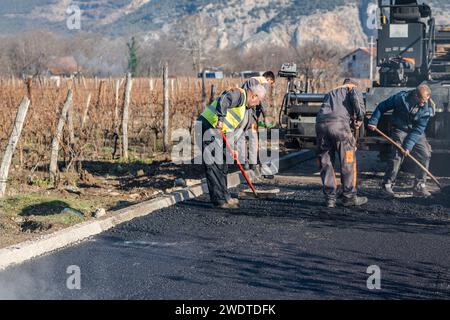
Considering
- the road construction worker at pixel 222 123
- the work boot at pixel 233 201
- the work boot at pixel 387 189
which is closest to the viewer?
the road construction worker at pixel 222 123

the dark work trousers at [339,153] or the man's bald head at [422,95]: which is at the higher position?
the man's bald head at [422,95]

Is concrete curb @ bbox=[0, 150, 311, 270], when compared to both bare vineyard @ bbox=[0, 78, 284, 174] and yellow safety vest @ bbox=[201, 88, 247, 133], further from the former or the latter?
bare vineyard @ bbox=[0, 78, 284, 174]

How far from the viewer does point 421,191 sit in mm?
10836

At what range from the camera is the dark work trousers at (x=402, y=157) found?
10.9 m

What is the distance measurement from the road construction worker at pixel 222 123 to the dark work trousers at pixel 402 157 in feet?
7.36

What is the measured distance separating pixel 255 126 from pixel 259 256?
505cm

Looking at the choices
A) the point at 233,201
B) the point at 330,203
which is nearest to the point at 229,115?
the point at 233,201

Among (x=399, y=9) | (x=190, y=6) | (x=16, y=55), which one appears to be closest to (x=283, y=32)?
(x=190, y=6)

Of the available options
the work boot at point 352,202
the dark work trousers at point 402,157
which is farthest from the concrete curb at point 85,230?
the dark work trousers at point 402,157

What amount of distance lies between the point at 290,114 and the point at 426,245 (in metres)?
5.80

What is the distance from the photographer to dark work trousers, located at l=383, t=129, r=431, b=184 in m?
10.9

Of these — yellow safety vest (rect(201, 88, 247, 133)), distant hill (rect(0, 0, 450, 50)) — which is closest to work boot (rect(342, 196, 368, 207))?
yellow safety vest (rect(201, 88, 247, 133))

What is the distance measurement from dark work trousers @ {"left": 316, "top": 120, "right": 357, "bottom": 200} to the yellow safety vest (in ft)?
3.36

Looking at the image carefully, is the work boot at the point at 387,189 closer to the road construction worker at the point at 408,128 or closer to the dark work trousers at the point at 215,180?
the road construction worker at the point at 408,128
